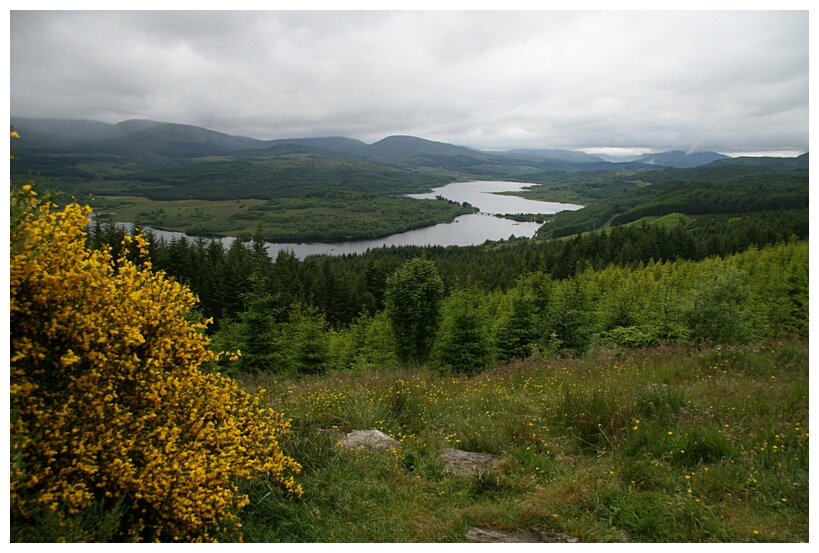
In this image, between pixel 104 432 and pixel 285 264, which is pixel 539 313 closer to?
pixel 104 432

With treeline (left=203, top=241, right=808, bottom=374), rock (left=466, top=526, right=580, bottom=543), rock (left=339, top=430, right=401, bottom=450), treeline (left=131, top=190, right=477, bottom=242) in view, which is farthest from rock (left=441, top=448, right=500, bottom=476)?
treeline (left=131, top=190, right=477, bottom=242)

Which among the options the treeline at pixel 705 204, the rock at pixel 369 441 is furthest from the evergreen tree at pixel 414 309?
the treeline at pixel 705 204

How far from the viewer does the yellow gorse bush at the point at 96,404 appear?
3.32 metres

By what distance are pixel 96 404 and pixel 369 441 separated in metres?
3.68

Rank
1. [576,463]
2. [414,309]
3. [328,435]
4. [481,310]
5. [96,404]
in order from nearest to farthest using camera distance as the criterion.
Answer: [96,404] → [576,463] → [328,435] → [481,310] → [414,309]

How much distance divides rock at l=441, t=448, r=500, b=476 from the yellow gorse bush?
2.62 metres

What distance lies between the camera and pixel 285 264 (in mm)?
59125

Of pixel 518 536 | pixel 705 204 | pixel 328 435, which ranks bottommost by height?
pixel 328 435

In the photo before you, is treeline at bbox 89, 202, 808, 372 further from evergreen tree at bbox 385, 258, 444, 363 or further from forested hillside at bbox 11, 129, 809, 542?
forested hillside at bbox 11, 129, 809, 542

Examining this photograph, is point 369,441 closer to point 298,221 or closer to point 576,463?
point 576,463

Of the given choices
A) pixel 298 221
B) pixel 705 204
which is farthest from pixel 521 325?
pixel 705 204

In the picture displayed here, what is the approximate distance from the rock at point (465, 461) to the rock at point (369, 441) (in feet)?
2.60

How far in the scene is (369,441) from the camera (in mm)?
6285

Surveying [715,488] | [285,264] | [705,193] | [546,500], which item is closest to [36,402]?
[546,500]
